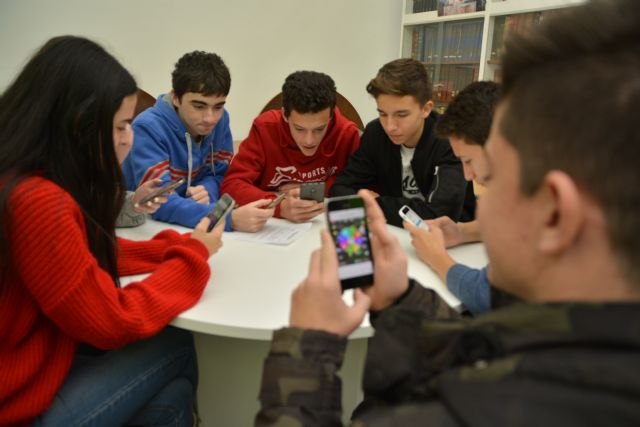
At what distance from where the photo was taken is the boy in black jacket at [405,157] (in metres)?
1.62

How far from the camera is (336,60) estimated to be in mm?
4008

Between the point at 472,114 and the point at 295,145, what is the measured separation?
0.82m

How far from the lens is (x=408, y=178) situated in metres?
1.81

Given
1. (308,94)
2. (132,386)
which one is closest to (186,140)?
(308,94)

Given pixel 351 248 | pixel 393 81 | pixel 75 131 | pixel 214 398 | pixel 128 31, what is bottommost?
pixel 214 398

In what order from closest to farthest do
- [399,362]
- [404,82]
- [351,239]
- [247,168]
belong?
[399,362]
[351,239]
[404,82]
[247,168]

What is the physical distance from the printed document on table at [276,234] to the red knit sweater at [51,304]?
0.44m

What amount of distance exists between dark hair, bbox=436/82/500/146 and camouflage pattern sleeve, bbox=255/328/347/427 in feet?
2.84

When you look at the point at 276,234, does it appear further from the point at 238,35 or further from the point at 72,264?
the point at 238,35

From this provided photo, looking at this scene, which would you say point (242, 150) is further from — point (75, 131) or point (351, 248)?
point (351, 248)

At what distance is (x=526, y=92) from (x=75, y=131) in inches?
32.2

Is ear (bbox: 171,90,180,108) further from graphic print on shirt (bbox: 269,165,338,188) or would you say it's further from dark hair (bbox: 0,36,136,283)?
dark hair (bbox: 0,36,136,283)

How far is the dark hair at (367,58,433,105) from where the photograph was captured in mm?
1735

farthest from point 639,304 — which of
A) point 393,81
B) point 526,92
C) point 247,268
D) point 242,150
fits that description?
point 242,150
